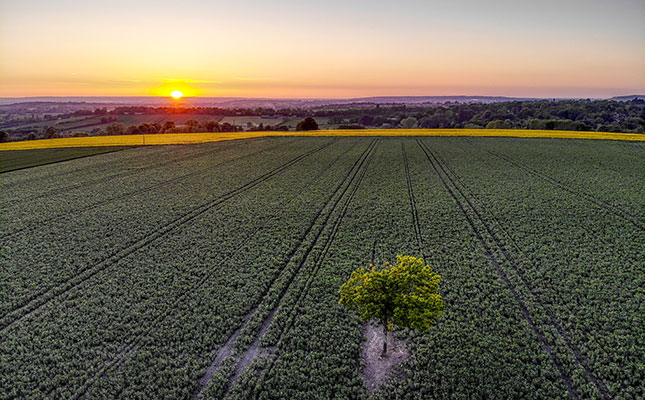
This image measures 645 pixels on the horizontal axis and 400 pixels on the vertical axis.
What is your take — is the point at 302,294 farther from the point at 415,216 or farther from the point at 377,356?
the point at 415,216

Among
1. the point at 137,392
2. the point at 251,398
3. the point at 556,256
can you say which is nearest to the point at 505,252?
the point at 556,256

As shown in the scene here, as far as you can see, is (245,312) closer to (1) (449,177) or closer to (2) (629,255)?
(2) (629,255)

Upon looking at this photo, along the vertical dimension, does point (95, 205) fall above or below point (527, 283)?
above

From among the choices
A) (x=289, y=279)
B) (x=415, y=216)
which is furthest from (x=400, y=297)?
(x=415, y=216)

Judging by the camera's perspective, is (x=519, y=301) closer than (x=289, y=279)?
Yes

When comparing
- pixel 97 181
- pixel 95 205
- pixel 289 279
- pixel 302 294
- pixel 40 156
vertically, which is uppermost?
pixel 40 156

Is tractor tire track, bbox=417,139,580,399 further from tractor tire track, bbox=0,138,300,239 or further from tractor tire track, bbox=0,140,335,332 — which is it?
tractor tire track, bbox=0,138,300,239
